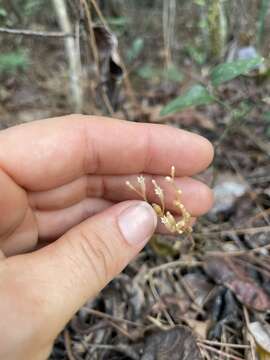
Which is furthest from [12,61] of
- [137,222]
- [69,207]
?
Result: [137,222]

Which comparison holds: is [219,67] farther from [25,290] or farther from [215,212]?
[25,290]

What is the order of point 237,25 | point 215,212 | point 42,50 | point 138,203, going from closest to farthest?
point 138,203 < point 215,212 < point 237,25 < point 42,50

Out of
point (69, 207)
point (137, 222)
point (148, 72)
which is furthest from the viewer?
point (148, 72)

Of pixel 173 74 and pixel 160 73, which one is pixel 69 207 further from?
pixel 160 73

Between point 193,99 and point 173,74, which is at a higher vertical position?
point 193,99

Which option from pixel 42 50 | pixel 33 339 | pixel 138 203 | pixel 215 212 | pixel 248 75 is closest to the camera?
pixel 33 339

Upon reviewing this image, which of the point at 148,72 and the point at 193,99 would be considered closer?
the point at 193,99

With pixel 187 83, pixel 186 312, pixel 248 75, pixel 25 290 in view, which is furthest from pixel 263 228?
pixel 187 83
